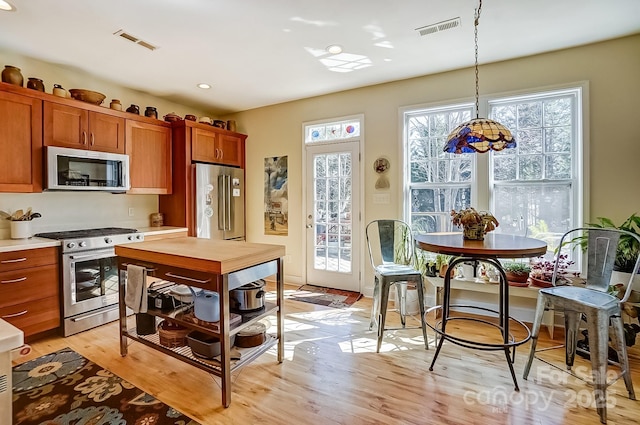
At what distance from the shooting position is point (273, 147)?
470cm

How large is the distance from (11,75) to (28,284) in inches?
71.6

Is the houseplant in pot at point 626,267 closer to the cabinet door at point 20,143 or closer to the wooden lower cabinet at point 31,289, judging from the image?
the wooden lower cabinet at point 31,289

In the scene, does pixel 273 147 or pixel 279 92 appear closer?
pixel 279 92

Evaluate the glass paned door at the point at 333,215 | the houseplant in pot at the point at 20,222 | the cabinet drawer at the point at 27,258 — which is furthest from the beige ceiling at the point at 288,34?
the cabinet drawer at the point at 27,258

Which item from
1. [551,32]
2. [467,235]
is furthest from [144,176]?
[551,32]

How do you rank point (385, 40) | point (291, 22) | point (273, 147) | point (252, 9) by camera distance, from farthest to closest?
1. point (273, 147)
2. point (385, 40)
3. point (291, 22)
4. point (252, 9)

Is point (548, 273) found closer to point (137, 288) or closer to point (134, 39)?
point (137, 288)

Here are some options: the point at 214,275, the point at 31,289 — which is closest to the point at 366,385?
the point at 214,275

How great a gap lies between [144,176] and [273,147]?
1.78 metres

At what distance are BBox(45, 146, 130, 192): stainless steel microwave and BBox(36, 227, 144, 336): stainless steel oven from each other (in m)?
0.49

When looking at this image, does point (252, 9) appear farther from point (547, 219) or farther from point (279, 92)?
point (547, 219)

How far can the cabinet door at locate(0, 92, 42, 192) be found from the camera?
2.68 meters

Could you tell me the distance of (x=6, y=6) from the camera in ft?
7.38

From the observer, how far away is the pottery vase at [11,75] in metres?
2.70
